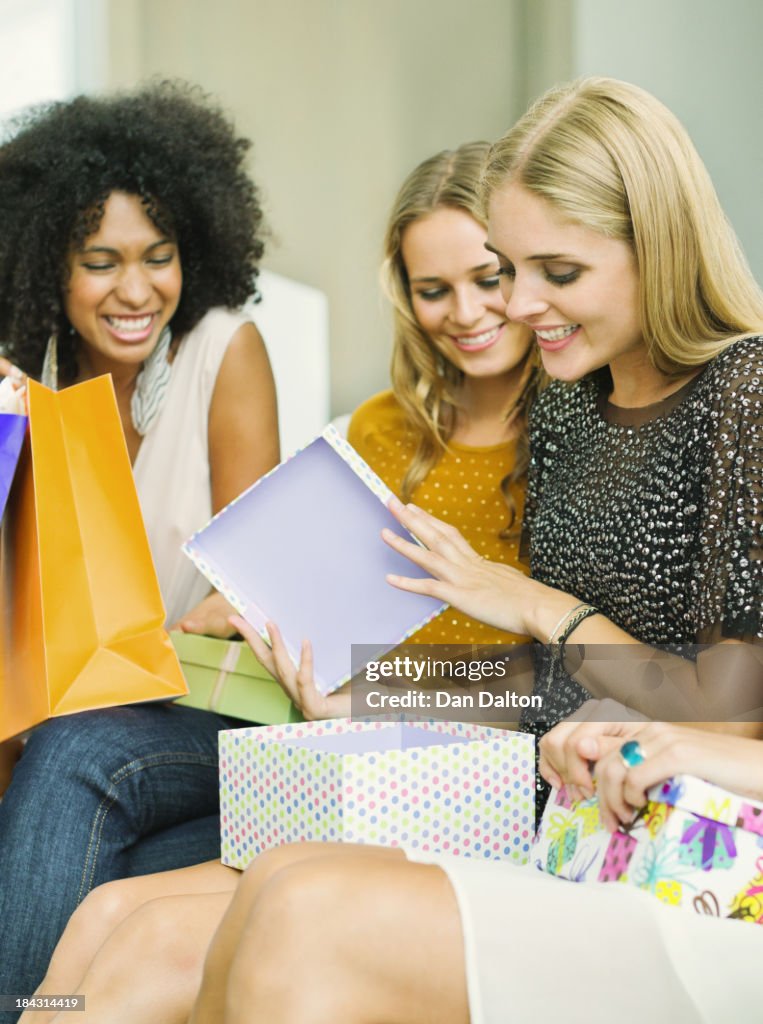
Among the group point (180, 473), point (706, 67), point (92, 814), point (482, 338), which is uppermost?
point (706, 67)

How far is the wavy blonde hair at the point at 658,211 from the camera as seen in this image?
4.01 feet

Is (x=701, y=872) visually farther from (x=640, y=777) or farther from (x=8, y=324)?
(x=8, y=324)

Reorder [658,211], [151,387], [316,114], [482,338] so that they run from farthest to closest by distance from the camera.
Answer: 1. [316,114]
2. [151,387]
3. [482,338]
4. [658,211]

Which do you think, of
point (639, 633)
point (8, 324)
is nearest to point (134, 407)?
point (8, 324)

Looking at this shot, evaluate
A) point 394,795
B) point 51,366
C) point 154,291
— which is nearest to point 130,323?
Result: point 154,291

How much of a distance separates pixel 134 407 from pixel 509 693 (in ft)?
2.60

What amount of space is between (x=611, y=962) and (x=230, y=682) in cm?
82

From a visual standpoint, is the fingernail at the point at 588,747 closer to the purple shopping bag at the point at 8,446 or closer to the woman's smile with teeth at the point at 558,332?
the woman's smile with teeth at the point at 558,332

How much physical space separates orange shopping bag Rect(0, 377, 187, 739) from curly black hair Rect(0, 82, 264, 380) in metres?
0.52

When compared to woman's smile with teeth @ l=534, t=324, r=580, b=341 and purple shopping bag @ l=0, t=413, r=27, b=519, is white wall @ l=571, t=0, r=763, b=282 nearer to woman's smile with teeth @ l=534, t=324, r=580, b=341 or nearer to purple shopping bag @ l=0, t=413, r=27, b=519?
woman's smile with teeth @ l=534, t=324, r=580, b=341

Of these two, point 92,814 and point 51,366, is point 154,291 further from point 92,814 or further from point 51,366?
point 92,814

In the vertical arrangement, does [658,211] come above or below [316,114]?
below

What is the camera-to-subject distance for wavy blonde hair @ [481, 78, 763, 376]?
4.01 feet

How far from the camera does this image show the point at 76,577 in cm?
142
